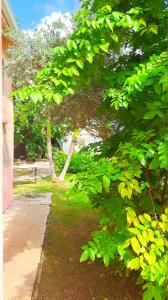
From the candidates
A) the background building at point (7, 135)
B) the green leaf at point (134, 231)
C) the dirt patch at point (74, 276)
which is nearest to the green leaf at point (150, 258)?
the green leaf at point (134, 231)

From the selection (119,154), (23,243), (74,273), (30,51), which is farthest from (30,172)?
(119,154)

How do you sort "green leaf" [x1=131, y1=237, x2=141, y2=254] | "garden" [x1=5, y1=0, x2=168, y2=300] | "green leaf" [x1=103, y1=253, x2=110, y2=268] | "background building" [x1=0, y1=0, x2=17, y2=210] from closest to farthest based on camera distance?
"green leaf" [x1=131, y1=237, x2=141, y2=254] < "garden" [x1=5, y1=0, x2=168, y2=300] < "green leaf" [x1=103, y1=253, x2=110, y2=268] < "background building" [x1=0, y1=0, x2=17, y2=210]

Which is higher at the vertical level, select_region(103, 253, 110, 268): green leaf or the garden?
the garden

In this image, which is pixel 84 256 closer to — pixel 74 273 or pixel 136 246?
pixel 136 246

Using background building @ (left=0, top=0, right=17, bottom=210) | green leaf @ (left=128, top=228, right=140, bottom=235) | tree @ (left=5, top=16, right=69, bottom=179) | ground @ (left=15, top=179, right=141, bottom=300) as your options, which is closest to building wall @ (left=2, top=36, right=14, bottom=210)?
background building @ (left=0, top=0, right=17, bottom=210)

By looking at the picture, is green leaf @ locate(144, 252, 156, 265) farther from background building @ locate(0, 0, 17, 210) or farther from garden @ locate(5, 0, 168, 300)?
background building @ locate(0, 0, 17, 210)

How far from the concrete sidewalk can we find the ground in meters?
0.16

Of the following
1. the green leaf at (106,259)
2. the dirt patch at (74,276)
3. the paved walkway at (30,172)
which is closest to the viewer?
the green leaf at (106,259)

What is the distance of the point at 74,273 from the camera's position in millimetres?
4488

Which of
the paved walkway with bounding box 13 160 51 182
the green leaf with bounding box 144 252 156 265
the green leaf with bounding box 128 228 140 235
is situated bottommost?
the paved walkway with bounding box 13 160 51 182

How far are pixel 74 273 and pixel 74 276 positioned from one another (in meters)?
0.08

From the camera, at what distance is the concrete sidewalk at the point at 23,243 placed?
3.98m

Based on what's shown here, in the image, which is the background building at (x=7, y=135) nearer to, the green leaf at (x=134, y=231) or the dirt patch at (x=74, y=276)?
the dirt patch at (x=74, y=276)

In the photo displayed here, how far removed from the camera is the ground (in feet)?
12.9
